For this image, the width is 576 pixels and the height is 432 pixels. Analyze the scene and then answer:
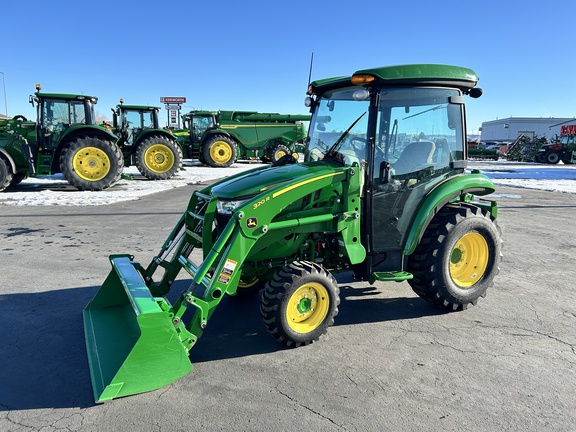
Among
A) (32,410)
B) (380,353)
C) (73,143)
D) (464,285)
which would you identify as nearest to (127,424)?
(32,410)

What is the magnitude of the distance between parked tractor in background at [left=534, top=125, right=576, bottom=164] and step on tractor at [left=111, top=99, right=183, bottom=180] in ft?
89.8

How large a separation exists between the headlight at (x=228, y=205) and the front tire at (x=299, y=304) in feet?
2.05

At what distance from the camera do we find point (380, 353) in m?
3.44

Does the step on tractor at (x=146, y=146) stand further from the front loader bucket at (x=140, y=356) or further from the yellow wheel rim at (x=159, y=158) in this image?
the front loader bucket at (x=140, y=356)

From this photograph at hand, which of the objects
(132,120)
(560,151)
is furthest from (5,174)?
(560,151)

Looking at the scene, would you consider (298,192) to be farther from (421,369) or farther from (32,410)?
(32,410)

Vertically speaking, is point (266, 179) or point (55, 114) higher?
point (55, 114)

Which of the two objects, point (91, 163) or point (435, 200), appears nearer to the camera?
point (435, 200)

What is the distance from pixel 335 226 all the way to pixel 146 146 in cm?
1265

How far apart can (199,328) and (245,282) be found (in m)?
1.25

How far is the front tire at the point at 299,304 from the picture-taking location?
333 cm

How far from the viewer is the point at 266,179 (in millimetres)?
3646

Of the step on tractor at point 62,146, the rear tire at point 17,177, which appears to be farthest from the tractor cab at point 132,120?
the rear tire at point 17,177

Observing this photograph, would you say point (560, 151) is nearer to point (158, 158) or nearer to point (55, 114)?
point (158, 158)
